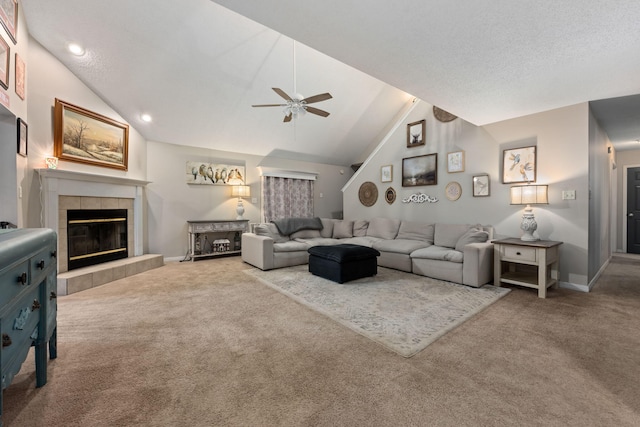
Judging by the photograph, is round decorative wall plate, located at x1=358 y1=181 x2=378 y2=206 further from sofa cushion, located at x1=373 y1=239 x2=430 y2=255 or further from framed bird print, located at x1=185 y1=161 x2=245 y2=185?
framed bird print, located at x1=185 y1=161 x2=245 y2=185

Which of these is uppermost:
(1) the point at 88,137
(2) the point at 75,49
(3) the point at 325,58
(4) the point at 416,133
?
(3) the point at 325,58

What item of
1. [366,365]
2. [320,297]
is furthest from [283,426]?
[320,297]

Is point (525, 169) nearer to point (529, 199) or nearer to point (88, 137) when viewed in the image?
point (529, 199)

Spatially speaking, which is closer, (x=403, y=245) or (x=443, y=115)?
(x=403, y=245)

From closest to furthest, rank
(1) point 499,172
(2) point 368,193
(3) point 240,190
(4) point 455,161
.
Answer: (1) point 499,172 < (4) point 455,161 < (3) point 240,190 < (2) point 368,193

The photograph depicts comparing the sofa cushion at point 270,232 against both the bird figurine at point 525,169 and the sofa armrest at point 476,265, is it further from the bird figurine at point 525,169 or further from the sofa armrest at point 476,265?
the bird figurine at point 525,169

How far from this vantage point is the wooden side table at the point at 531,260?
3.26 meters

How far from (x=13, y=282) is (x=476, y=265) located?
419cm

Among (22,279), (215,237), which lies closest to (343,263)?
(22,279)

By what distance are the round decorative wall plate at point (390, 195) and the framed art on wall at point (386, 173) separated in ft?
0.72

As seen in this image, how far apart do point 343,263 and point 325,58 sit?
3614mm

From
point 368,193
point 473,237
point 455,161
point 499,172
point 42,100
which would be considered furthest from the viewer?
point 368,193

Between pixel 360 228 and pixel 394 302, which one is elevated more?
pixel 360 228

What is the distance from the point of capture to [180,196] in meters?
5.71
